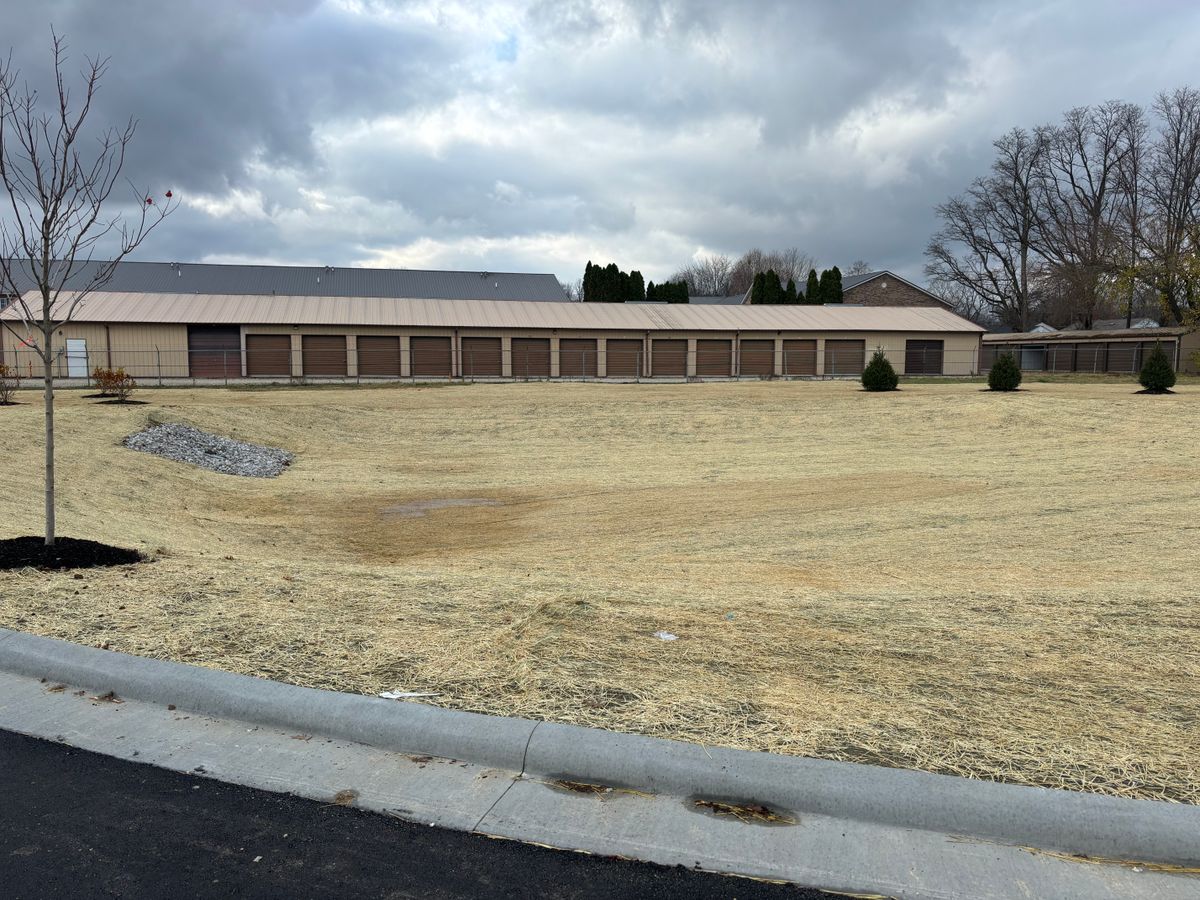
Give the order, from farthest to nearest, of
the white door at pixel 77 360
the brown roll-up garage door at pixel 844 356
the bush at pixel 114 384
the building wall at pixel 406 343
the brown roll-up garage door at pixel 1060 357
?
the brown roll-up garage door at pixel 1060 357
the brown roll-up garage door at pixel 844 356
the building wall at pixel 406 343
the white door at pixel 77 360
the bush at pixel 114 384

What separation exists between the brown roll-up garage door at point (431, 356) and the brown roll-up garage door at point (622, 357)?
354 inches

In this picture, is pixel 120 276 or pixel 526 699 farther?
pixel 120 276

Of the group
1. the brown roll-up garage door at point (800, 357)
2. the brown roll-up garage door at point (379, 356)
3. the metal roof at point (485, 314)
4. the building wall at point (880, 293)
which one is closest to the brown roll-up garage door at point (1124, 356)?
the metal roof at point (485, 314)

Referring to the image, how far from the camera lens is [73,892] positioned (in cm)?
300

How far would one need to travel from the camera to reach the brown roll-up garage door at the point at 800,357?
2053 inches

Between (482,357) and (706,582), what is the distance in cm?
4052

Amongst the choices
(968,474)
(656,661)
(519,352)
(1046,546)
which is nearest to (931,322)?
(519,352)

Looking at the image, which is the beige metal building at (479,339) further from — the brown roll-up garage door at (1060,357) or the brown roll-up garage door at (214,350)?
the brown roll-up garage door at (1060,357)

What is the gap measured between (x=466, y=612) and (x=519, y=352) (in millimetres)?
42970

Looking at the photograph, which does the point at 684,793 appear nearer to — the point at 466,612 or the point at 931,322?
the point at 466,612

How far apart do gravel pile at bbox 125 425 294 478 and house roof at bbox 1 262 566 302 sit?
43.2 metres

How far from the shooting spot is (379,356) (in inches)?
1842

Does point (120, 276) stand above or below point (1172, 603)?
above

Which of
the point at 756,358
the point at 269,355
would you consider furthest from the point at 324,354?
the point at 756,358
